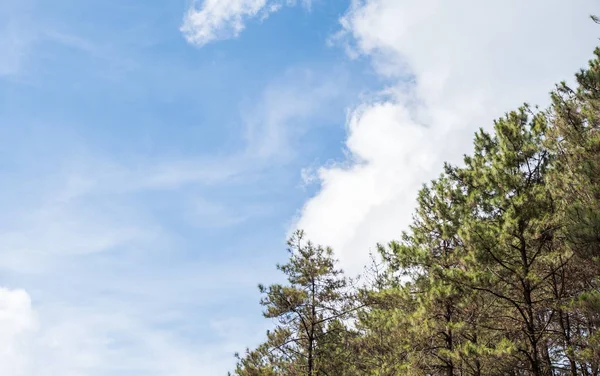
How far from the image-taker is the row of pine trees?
11.8 meters

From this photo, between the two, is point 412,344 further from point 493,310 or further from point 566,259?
point 566,259

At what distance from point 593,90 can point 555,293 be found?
580 centimetres

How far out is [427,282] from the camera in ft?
45.5

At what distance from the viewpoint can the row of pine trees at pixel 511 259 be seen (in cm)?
1179

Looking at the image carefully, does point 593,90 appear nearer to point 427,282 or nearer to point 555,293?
point 555,293

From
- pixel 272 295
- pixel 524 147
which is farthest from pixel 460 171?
pixel 272 295

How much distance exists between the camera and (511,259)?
13.1 metres

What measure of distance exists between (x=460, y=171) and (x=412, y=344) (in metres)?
6.22

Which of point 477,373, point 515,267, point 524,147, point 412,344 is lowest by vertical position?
point 477,373

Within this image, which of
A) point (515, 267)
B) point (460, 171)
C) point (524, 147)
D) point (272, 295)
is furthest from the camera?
point (272, 295)

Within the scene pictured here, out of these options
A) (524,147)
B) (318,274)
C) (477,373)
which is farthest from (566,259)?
(318,274)

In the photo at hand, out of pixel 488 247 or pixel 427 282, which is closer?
pixel 488 247

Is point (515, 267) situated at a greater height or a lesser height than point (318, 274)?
lesser

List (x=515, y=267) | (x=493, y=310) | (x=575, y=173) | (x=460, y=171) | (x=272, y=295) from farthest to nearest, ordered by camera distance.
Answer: (x=272, y=295) < (x=460, y=171) < (x=493, y=310) < (x=515, y=267) < (x=575, y=173)
